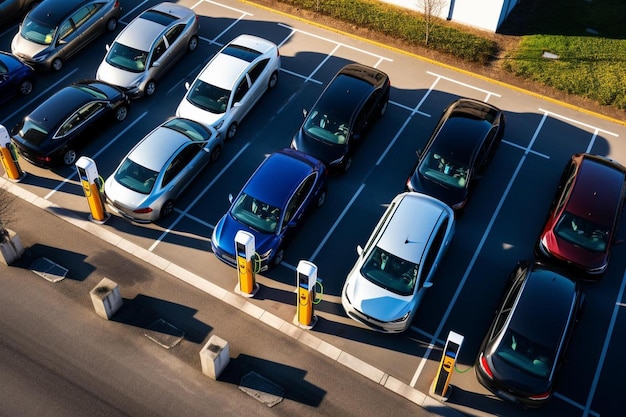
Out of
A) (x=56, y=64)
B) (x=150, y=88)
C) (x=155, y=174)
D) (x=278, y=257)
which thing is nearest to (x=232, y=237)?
(x=278, y=257)

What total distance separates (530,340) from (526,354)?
306mm

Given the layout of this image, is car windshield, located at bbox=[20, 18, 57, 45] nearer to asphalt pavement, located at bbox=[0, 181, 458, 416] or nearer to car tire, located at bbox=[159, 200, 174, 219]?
asphalt pavement, located at bbox=[0, 181, 458, 416]

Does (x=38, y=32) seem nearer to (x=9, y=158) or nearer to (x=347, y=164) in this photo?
(x=9, y=158)

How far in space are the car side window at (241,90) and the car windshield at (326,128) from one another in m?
2.39

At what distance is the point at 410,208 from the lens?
14.1 m

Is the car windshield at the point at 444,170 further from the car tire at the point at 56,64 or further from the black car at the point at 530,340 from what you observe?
the car tire at the point at 56,64

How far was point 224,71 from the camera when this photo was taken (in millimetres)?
17547

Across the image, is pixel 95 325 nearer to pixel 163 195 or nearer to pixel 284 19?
pixel 163 195

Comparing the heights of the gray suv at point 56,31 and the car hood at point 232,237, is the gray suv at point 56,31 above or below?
above

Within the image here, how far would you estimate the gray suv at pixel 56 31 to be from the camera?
19.2 metres

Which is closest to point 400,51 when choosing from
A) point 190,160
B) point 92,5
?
point 190,160

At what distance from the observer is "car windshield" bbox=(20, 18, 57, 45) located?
19328mm

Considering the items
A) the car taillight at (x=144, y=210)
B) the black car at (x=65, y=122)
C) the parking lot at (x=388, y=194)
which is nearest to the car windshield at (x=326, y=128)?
the parking lot at (x=388, y=194)

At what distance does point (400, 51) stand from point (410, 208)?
8.61 meters
